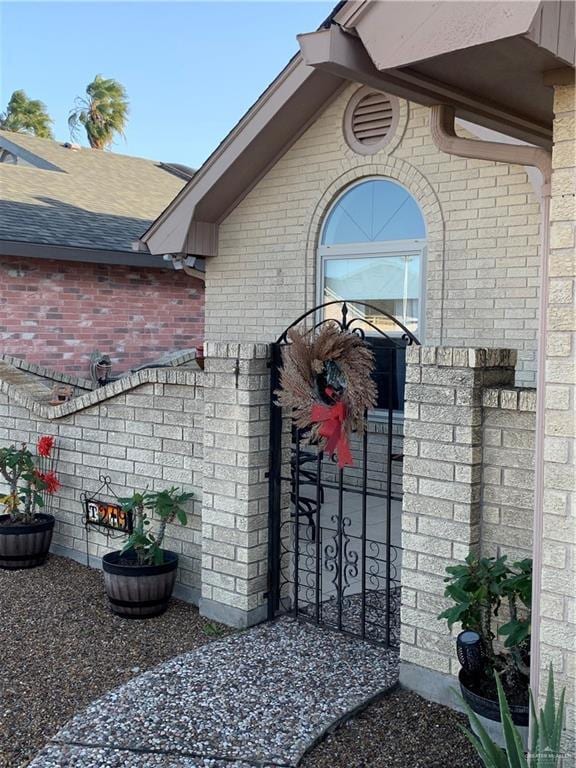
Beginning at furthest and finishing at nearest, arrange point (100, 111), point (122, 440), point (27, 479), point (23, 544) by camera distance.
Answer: point (100, 111), point (27, 479), point (23, 544), point (122, 440)

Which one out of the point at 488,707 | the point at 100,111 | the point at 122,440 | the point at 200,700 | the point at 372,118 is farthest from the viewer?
the point at 100,111

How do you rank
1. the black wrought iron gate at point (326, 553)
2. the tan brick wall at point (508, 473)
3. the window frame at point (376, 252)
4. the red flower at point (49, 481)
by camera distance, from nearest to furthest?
the tan brick wall at point (508, 473)
the black wrought iron gate at point (326, 553)
the red flower at point (49, 481)
the window frame at point (376, 252)

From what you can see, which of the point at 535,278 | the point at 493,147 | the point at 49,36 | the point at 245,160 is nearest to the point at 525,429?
the point at 493,147

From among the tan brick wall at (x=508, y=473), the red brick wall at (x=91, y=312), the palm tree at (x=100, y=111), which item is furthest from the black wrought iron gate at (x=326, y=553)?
the palm tree at (x=100, y=111)

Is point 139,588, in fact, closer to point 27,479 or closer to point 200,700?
point 200,700

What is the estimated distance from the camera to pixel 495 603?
3582 millimetres

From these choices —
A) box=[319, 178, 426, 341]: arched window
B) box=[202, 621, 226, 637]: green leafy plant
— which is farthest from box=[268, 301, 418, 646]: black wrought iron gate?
box=[319, 178, 426, 341]: arched window

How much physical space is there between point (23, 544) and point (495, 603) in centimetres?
396

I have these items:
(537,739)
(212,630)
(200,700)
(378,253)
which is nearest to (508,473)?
(537,739)

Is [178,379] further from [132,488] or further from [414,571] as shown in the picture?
[414,571]

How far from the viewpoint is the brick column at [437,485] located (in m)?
3.83

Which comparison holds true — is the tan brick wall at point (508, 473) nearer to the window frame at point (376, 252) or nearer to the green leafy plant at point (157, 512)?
the green leafy plant at point (157, 512)

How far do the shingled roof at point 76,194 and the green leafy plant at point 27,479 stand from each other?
13.0 feet

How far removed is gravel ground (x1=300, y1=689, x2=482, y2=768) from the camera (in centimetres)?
338
